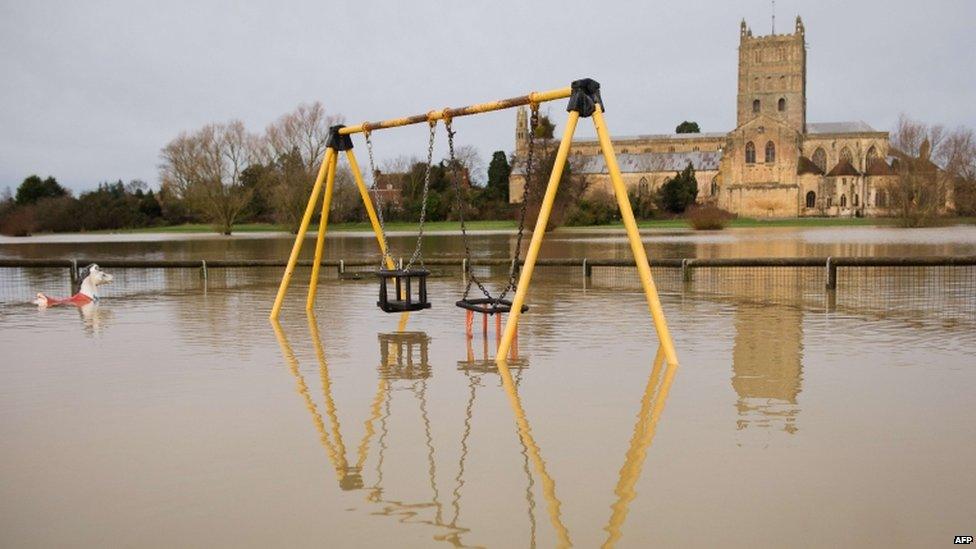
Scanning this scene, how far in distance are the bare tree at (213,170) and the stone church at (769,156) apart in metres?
33.5

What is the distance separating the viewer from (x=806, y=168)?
109 metres

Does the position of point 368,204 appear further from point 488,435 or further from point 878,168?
point 878,168

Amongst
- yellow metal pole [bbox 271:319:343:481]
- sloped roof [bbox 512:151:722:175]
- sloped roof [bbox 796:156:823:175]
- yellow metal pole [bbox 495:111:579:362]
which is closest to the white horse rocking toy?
yellow metal pole [bbox 271:319:343:481]

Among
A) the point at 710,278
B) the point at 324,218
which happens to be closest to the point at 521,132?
the point at 710,278

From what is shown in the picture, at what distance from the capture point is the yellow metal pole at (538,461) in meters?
5.26

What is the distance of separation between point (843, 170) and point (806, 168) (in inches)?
166

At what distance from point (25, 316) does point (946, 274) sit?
67.3 feet

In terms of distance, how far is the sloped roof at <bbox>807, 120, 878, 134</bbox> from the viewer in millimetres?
124875

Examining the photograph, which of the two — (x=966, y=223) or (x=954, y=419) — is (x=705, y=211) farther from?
(x=954, y=419)

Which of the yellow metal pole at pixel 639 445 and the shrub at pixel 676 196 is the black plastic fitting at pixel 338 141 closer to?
the yellow metal pole at pixel 639 445

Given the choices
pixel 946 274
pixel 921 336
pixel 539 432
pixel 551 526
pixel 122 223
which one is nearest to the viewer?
pixel 551 526

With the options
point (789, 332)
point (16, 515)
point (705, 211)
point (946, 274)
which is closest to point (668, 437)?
point (16, 515)

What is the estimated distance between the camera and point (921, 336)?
12219 mm

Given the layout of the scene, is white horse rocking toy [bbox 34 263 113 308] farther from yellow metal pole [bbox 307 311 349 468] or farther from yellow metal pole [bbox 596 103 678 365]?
yellow metal pole [bbox 596 103 678 365]
